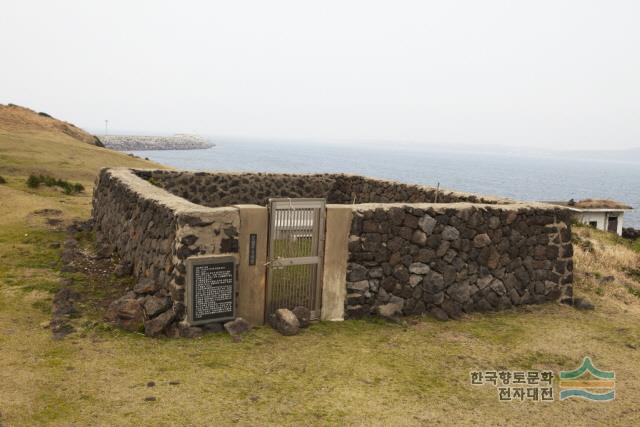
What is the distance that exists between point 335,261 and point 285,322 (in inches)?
52.0

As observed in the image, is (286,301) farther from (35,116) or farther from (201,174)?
(35,116)

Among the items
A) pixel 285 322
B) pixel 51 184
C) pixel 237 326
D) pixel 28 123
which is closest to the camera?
pixel 237 326

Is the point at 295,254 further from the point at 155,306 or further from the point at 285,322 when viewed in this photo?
the point at 155,306

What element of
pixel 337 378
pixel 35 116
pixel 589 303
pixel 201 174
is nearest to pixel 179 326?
pixel 337 378

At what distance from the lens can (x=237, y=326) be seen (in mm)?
8109

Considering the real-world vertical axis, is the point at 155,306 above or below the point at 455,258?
below

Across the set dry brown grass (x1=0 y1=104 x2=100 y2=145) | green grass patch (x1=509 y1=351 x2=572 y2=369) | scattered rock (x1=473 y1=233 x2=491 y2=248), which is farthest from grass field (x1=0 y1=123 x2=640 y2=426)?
dry brown grass (x1=0 y1=104 x2=100 y2=145)

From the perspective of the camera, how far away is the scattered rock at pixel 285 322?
8250 mm

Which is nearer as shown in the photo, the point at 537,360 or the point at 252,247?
the point at 537,360

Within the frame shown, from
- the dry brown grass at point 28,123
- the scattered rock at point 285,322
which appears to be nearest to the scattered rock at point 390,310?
the scattered rock at point 285,322

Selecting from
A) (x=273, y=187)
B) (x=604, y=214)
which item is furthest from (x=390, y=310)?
(x=604, y=214)

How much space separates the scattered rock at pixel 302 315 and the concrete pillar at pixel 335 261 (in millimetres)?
407

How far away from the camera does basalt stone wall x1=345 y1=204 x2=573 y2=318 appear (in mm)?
9305

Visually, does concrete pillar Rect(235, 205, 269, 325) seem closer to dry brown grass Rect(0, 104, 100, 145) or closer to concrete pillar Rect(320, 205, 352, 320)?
concrete pillar Rect(320, 205, 352, 320)
